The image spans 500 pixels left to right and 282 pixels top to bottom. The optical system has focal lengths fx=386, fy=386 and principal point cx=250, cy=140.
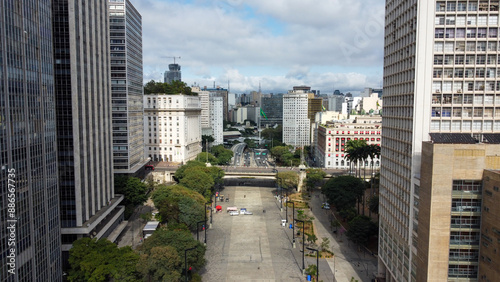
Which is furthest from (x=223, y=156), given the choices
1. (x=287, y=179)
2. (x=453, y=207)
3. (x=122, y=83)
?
(x=453, y=207)

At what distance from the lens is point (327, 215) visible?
100375mm

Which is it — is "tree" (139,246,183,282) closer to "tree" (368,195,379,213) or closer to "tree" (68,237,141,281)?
"tree" (68,237,141,281)

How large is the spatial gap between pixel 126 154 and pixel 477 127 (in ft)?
255

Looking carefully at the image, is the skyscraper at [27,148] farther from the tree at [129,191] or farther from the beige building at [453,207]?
the beige building at [453,207]

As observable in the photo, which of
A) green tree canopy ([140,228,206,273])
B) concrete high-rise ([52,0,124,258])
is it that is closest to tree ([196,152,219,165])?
concrete high-rise ([52,0,124,258])

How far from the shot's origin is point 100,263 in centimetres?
5178

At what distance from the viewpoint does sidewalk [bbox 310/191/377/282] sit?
6341 centimetres

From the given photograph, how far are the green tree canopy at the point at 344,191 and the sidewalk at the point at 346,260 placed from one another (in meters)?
6.48

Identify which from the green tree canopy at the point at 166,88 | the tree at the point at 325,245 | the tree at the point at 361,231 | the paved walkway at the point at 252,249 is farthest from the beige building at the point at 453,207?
the green tree canopy at the point at 166,88

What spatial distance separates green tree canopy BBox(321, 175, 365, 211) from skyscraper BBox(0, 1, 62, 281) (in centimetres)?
6440

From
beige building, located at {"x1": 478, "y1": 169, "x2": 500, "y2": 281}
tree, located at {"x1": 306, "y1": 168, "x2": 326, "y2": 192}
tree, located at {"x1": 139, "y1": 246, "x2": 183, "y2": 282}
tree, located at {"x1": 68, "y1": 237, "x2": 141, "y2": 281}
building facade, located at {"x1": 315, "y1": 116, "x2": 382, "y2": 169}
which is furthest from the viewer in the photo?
building facade, located at {"x1": 315, "y1": 116, "x2": 382, "y2": 169}

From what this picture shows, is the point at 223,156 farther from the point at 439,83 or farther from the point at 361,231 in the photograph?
the point at 439,83

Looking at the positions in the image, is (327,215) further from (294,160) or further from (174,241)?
(294,160)

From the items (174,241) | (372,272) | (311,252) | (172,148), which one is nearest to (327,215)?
(311,252)
